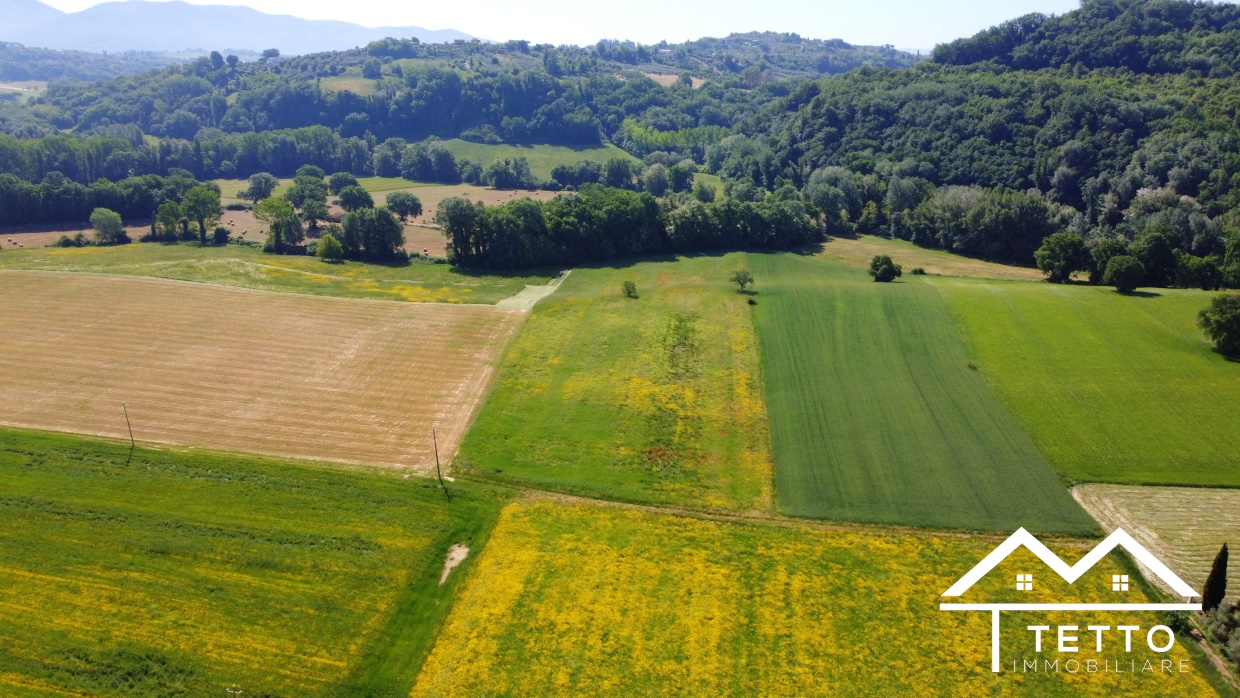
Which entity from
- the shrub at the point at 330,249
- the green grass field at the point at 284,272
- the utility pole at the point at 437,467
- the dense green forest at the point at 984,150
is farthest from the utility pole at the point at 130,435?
the dense green forest at the point at 984,150

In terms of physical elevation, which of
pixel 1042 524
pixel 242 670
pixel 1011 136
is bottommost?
pixel 242 670

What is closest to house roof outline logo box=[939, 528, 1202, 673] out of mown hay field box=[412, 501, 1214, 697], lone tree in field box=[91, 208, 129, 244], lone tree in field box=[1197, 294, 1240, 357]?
mown hay field box=[412, 501, 1214, 697]

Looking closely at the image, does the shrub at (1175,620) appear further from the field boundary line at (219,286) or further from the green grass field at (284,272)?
the green grass field at (284,272)

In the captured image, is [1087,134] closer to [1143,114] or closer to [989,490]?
[1143,114]

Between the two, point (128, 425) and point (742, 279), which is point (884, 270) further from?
point (128, 425)

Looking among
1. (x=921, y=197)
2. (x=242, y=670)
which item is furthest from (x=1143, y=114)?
(x=242, y=670)

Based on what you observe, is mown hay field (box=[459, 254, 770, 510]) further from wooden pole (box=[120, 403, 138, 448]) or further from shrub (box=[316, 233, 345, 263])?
shrub (box=[316, 233, 345, 263])
